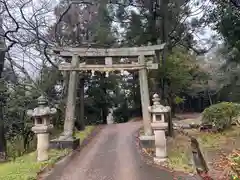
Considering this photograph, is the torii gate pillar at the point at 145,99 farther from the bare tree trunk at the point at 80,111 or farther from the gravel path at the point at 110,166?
the bare tree trunk at the point at 80,111

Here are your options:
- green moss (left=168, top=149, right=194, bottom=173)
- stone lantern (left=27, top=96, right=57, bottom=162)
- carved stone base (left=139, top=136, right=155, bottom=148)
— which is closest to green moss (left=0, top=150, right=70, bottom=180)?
stone lantern (left=27, top=96, right=57, bottom=162)

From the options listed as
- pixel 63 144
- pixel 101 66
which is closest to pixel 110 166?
pixel 63 144

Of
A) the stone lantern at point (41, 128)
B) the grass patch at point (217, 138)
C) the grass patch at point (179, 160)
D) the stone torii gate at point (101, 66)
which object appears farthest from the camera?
the grass patch at point (217, 138)

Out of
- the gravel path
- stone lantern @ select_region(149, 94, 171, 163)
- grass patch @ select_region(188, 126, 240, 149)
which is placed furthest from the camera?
grass patch @ select_region(188, 126, 240, 149)

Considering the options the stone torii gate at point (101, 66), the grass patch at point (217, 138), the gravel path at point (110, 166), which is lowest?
the gravel path at point (110, 166)

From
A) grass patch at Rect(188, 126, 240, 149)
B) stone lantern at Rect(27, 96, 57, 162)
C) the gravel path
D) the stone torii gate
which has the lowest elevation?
the gravel path

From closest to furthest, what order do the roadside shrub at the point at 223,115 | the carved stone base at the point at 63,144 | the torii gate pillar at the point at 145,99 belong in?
the carved stone base at the point at 63,144 < the torii gate pillar at the point at 145,99 < the roadside shrub at the point at 223,115

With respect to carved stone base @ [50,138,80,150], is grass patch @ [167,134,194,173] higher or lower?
lower

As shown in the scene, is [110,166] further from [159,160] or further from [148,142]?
[148,142]

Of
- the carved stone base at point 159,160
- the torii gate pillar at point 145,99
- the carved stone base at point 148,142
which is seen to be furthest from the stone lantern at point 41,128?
the torii gate pillar at point 145,99

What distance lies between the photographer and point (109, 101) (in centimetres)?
2312

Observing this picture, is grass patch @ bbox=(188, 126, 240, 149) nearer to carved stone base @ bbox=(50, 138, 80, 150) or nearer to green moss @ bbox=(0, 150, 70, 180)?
carved stone base @ bbox=(50, 138, 80, 150)

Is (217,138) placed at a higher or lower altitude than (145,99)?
lower

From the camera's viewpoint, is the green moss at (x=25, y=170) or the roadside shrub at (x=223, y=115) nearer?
the green moss at (x=25, y=170)
